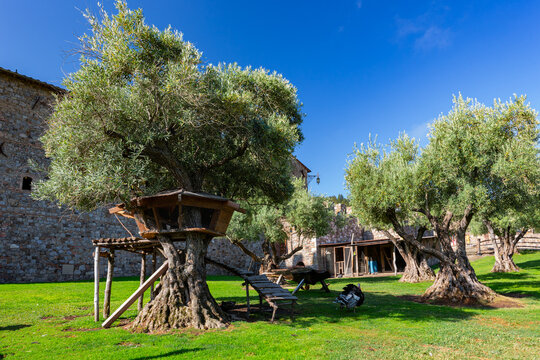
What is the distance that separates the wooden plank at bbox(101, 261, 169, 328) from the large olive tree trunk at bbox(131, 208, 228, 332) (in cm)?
22

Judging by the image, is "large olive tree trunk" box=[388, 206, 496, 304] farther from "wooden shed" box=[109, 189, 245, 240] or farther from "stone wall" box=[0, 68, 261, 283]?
"stone wall" box=[0, 68, 261, 283]

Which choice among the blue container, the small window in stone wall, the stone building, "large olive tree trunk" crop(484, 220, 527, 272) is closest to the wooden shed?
the stone building

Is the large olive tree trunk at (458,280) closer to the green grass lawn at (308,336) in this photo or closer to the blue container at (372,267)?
the green grass lawn at (308,336)

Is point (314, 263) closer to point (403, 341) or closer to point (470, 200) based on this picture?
point (470, 200)

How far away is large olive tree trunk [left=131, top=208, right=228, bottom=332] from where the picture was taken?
9.29 meters

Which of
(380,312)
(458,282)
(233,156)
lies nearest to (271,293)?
(380,312)

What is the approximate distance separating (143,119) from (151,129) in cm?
38

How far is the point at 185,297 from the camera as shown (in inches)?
384

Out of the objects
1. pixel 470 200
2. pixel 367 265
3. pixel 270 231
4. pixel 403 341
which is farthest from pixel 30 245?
pixel 367 265

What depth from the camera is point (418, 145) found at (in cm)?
1681

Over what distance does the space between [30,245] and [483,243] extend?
44249 mm

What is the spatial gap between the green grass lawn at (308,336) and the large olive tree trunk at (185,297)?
0.60 meters

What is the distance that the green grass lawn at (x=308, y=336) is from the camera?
7012mm

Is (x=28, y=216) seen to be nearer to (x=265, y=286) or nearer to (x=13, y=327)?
(x=13, y=327)
